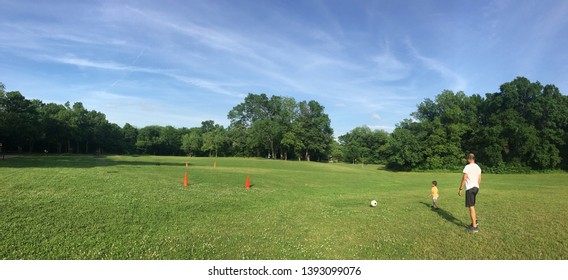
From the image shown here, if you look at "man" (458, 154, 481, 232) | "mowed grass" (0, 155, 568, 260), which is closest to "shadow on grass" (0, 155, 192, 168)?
"mowed grass" (0, 155, 568, 260)

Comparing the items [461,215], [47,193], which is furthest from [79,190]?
[461,215]

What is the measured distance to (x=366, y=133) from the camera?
452 feet

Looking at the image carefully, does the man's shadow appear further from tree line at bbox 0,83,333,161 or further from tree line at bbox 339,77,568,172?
tree line at bbox 0,83,333,161

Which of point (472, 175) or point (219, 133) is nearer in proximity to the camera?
point (472, 175)

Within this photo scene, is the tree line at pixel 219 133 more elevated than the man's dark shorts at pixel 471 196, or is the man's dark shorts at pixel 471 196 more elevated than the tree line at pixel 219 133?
the tree line at pixel 219 133

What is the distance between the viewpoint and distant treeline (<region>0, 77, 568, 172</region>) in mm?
61688

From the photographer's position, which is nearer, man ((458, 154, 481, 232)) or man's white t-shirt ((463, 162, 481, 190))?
man ((458, 154, 481, 232))

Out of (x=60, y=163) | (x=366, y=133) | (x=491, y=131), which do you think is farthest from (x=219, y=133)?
(x=491, y=131)

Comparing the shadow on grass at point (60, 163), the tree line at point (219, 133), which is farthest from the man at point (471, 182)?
the tree line at point (219, 133)

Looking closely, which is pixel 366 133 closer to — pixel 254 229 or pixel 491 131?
pixel 491 131

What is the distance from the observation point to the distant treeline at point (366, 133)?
202 feet

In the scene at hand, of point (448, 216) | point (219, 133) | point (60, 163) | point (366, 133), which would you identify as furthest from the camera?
point (366, 133)

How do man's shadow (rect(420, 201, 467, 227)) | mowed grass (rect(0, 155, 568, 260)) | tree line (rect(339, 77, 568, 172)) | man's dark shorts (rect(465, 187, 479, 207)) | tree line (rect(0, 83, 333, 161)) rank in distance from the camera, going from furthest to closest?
tree line (rect(0, 83, 333, 161))
tree line (rect(339, 77, 568, 172))
man's shadow (rect(420, 201, 467, 227))
man's dark shorts (rect(465, 187, 479, 207))
mowed grass (rect(0, 155, 568, 260))

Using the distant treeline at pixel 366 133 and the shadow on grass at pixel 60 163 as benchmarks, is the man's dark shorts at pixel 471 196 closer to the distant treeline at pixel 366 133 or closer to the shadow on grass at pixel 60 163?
the shadow on grass at pixel 60 163
